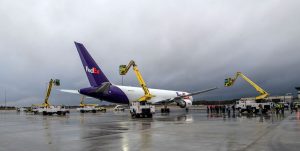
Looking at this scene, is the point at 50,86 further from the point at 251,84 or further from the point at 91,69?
the point at 251,84

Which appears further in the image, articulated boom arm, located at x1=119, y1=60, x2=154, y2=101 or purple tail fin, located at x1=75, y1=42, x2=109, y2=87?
purple tail fin, located at x1=75, y1=42, x2=109, y2=87

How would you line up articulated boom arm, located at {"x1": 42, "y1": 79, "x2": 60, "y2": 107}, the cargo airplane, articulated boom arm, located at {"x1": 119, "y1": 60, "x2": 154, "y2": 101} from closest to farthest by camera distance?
articulated boom arm, located at {"x1": 119, "y1": 60, "x2": 154, "y2": 101} → the cargo airplane → articulated boom arm, located at {"x1": 42, "y1": 79, "x2": 60, "y2": 107}

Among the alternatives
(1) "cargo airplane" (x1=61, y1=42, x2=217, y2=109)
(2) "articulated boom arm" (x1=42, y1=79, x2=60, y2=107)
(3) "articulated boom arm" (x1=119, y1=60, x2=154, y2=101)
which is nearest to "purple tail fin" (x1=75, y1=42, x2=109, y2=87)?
(1) "cargo airplane" (x1=61, y1=42, x2=217, y2=109)

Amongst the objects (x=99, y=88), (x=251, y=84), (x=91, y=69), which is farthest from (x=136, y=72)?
(x=251, y=84)

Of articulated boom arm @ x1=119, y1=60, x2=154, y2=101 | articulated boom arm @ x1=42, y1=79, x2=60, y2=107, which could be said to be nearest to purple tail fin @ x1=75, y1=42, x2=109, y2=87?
articulated boom arm @ x1=119, y1=60, x2=154, y2=101

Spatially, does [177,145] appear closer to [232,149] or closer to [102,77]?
[232,149]

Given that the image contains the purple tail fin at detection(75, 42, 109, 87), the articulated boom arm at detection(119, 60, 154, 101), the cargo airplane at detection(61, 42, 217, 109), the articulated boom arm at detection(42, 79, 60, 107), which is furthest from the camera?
the articulated boom arm at detection(42, 79, 60, 107)

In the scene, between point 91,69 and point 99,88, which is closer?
point 99,88

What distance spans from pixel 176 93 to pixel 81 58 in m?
27.0

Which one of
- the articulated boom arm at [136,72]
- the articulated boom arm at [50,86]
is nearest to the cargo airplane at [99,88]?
the articulated boom arm at [136,72]

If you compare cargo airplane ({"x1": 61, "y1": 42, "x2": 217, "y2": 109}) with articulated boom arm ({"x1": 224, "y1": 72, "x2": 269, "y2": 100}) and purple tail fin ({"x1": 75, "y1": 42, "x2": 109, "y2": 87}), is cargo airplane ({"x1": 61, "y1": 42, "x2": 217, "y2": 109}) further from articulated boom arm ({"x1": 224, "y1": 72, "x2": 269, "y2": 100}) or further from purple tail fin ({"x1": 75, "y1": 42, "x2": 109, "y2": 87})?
articulated boom arm ({"x1": 224, "y1": 72, "x2": 269, "y2": 100})

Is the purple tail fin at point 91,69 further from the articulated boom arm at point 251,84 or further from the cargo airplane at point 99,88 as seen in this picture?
the articulated boom arm at point 251,84

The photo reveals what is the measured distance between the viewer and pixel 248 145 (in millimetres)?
12414

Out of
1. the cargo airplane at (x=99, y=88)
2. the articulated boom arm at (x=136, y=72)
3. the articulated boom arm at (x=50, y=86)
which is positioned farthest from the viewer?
the articulated boom arm at (x=50, y=86)
